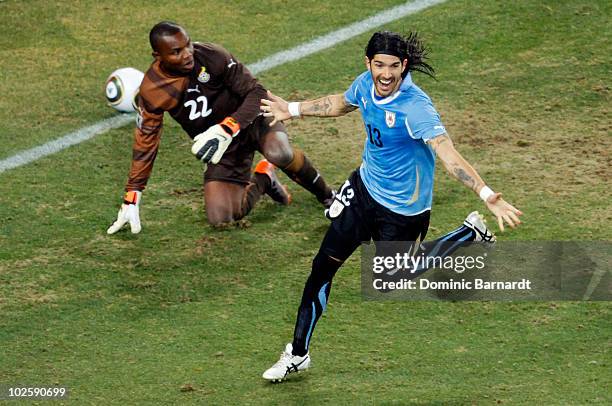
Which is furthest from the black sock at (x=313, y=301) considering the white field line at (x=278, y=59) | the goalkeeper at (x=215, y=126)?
the white field line at (x=278, y=59)

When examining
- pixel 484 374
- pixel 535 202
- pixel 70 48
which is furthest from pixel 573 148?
pixel 70 48

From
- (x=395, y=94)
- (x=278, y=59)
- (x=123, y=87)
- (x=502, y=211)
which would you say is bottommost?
(x=502, y=211)

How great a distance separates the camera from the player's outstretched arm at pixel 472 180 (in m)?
7.77

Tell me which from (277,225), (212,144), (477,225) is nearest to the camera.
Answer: (477,225)

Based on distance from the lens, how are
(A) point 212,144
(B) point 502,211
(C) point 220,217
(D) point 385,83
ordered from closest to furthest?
(B) point 502,211, (D) point 385,83, (A) point 212,144, (C) point 220,217

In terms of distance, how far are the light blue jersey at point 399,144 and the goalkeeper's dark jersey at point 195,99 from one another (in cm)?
222

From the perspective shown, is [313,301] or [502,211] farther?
[313,301]

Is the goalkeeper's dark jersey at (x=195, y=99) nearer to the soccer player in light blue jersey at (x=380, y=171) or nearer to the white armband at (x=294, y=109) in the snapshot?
the white armband at (x=294, y=109)

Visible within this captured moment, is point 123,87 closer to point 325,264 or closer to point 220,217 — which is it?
point 220,217

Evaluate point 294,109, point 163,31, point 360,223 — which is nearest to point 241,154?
point 163,31

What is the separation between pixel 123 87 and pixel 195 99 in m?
2.24

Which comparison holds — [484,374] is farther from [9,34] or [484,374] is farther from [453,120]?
[9,34]

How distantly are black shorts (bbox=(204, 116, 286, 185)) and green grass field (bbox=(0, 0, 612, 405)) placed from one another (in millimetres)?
362

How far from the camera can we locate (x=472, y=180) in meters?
8.12
